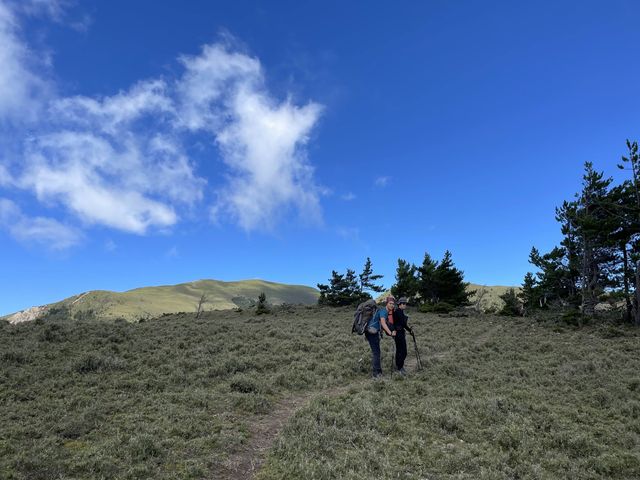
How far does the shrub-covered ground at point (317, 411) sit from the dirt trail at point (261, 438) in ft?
0.68

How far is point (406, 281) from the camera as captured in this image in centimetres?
5281

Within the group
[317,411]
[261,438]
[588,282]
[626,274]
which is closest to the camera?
[261,438]

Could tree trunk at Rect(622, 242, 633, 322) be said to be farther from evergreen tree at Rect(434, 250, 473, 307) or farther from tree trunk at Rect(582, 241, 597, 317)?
evergreen tree at Rect(434, 250, 473, 307)

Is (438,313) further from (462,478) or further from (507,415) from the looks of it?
(462,478)

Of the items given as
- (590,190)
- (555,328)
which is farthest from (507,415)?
(590,190)

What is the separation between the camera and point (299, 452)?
22.5ft

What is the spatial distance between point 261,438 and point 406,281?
4671 cm

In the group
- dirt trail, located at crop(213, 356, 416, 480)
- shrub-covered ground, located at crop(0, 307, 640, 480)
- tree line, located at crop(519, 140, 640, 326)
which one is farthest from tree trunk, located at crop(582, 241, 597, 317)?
dirt trail, located at crop(213, 356, 416, 480)

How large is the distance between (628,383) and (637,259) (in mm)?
19229

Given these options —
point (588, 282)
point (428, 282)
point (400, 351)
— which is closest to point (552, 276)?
point (588, 282)

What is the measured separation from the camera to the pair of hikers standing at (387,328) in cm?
1249

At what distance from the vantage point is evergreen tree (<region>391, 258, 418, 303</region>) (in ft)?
171

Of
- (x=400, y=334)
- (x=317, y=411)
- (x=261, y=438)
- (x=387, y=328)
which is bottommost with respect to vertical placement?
(x=261, y=438)

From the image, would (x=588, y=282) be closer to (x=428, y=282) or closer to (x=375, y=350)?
(x=428, y=282)
